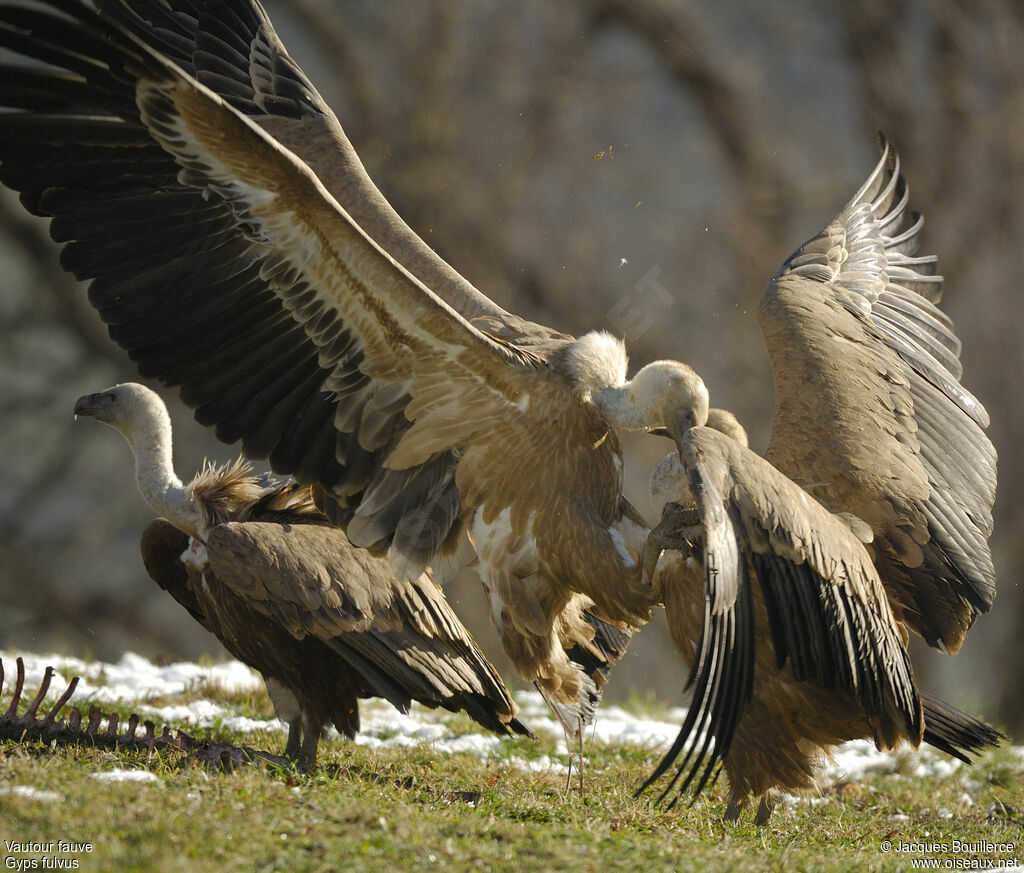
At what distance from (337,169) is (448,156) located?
4.10m

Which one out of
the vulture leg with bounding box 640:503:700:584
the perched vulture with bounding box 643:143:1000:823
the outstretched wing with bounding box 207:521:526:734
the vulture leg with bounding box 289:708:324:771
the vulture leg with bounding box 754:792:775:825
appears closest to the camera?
the perched vulture with bounding box 643:143:1000:823

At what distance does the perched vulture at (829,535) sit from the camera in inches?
141

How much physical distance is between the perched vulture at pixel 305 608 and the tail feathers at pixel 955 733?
58.0 inches

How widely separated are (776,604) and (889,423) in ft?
4.58

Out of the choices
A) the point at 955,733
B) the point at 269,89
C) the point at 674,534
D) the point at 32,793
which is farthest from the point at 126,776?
the point at 269,89

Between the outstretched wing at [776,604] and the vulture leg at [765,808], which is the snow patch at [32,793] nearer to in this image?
the outstretched wing at [776,604]

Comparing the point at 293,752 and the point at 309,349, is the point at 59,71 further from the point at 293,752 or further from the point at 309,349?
the point at 293,752

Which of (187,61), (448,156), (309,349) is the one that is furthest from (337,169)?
(448,156)

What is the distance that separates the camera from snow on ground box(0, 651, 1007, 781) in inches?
209

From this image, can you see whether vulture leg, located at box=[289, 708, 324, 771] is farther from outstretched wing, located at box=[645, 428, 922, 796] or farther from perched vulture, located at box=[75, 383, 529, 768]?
outstretched wing, located at box=[645, 428, 922, 796]

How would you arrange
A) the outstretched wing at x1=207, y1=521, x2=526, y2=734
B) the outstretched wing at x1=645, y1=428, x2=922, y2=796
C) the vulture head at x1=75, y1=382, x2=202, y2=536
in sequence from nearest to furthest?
the outstretched wing at x1=645, y1=428, x2=922, y2=796 → the outstretched wing at x1=207, y1=521, x2=526, y2=734 → the vulture head at x1=75, y1=382, x2=202, y2=536

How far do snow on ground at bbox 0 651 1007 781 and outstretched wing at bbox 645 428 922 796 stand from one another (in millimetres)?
1397

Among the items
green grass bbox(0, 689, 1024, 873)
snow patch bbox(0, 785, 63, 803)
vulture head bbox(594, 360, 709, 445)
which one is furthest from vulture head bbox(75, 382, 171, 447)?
snow patch bbox(0, 785, 63, 803)

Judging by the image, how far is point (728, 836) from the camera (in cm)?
387
